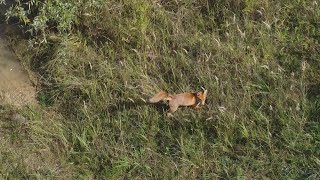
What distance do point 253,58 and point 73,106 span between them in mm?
1561

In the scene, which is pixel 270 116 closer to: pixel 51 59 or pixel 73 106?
pixel 73 106

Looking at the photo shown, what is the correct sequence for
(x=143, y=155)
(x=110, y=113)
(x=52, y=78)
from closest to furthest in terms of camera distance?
(x=143, y=155)
(x=110, y=113)
(x=52, y=78)

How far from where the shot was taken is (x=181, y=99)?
14.4ft

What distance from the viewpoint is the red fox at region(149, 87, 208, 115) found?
434 cm

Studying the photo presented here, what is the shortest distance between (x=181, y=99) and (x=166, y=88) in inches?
12.7

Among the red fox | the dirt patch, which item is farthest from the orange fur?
the dirt patch

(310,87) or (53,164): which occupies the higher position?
(310,87)


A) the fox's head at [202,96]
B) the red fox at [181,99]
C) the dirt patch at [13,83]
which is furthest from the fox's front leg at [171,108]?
the dirt patch at [13,83]

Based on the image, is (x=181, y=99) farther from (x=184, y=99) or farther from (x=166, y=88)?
(x=166, y=88)

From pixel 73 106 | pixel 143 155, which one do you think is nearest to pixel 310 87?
pixel 143 155

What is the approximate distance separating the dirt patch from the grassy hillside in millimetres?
84

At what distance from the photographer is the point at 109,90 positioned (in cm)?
471

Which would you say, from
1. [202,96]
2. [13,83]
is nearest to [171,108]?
[202,96]

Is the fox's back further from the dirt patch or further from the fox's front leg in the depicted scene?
the dirt patch
